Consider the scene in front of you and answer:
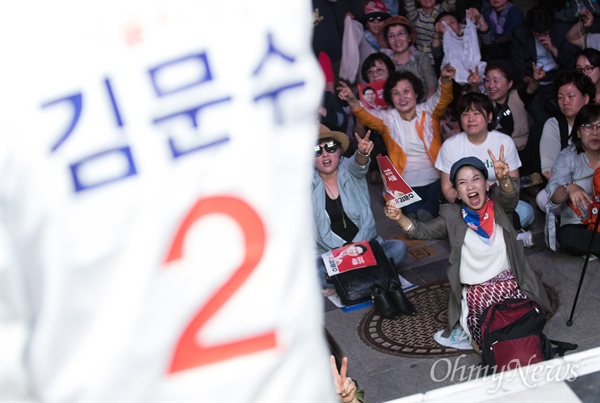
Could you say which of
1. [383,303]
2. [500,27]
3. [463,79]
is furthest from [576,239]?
[500,27]

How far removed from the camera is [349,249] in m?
5.07

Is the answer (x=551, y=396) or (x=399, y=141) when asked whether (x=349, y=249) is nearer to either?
(x=399, y=141)

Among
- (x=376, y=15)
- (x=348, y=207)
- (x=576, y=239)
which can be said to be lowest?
(x=576, y=239)

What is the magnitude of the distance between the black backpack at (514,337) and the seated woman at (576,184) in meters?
1.03

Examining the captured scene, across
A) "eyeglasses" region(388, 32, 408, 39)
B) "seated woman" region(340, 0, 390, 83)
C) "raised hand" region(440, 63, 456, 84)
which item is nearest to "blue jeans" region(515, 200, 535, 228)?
"raised hand" region(440, 63, 456, 84)

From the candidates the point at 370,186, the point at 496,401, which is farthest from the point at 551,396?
the point at 370,186

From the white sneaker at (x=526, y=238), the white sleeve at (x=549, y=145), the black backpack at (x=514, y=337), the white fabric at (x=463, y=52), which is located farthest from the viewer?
the white fabric at (x=463, y=52)

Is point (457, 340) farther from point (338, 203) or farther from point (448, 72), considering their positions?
point (448, 72)

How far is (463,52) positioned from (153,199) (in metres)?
6.26

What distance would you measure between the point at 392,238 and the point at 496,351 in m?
2.03

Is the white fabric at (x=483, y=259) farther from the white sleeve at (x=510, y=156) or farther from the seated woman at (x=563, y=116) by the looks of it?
the seated woman at (x=563, y=116)

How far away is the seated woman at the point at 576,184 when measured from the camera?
16.4 ft

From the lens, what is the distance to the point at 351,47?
24.3 ft

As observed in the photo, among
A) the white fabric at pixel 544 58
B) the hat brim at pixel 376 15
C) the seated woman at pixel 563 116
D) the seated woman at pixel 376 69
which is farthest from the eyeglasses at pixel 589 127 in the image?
the hat brim at pixel 376 15
